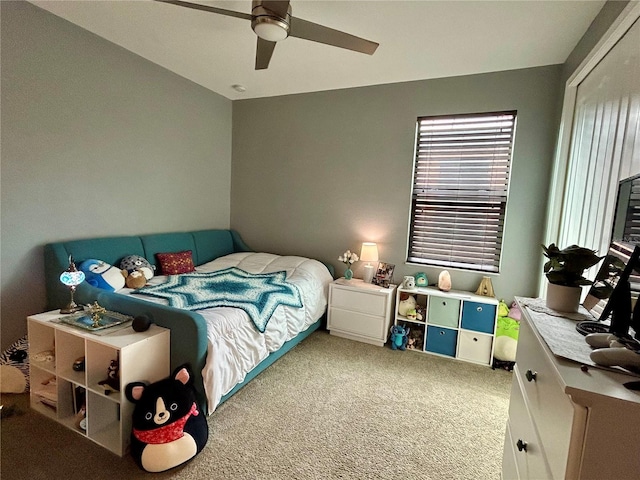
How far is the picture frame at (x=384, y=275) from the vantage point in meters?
3.22

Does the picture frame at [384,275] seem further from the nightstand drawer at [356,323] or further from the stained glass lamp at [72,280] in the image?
the stained glass lamp at [72,280]

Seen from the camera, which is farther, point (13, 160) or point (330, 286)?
point (330, 286)

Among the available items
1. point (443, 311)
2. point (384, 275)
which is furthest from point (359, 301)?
point (443, 311)

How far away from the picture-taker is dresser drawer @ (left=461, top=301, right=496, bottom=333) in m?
2.76

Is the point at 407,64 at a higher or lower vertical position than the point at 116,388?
higher

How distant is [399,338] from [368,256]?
0.86m

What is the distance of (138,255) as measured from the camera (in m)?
2.91

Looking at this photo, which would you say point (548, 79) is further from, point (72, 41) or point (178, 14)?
point (72, 41)

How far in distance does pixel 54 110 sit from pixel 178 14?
46.5 inches

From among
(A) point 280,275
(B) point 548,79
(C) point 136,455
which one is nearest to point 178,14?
(A) point 280,275

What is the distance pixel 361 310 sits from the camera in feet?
10.3

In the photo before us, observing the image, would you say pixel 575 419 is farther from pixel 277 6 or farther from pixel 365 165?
pixel 365 165

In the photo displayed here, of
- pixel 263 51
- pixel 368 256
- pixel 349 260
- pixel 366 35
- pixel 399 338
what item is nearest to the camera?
pixel 263 51

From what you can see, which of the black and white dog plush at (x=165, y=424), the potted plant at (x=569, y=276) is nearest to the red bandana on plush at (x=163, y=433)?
the black and white dog plush at (x=165, y=424)
